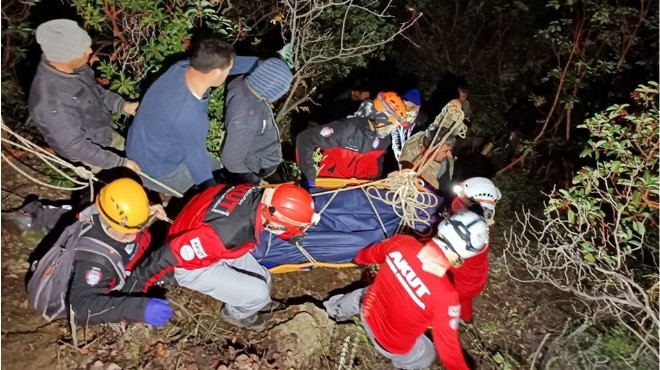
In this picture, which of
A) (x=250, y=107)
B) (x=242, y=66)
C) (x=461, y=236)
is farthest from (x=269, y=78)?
(x=461, y=236)

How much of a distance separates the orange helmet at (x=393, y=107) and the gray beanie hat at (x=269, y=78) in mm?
1154

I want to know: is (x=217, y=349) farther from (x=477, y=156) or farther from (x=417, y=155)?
(x=477, y=156)

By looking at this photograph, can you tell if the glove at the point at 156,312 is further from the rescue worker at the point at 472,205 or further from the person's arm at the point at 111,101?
the rescue worker at the point at 472,205

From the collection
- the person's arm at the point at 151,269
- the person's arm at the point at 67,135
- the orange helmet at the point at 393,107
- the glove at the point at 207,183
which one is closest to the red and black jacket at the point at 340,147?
the orange helmet at the point at 393,107

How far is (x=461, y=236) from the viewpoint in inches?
142

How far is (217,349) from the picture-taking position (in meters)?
4.23

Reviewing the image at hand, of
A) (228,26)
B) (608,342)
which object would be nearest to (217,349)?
(228,26)

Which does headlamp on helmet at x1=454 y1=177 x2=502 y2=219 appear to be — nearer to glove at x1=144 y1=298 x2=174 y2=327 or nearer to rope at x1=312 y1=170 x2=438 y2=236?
rope at x1=312 y1=170 x2=438 y2=236

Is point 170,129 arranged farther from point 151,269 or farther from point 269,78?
point 151,269

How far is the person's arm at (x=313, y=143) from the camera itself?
17.3 ft

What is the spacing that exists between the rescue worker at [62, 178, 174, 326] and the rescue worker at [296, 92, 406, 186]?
2.10 meters

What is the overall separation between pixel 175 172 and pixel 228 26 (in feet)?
6.87

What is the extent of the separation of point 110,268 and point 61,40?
164cm

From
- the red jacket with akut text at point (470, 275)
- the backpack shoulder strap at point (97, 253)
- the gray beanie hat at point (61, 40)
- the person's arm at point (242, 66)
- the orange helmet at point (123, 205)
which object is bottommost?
the red jacket with akut text at point (470, 275)
